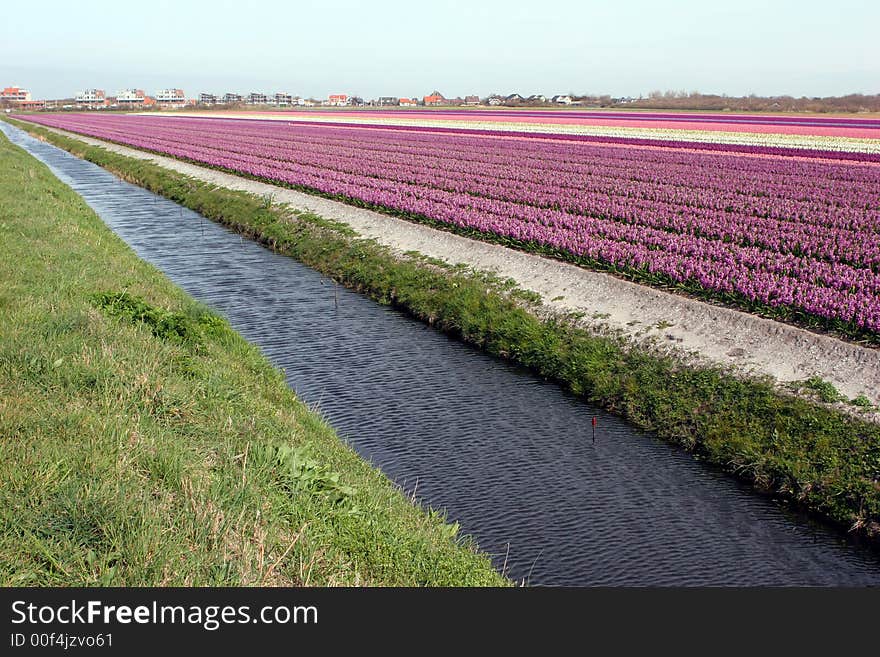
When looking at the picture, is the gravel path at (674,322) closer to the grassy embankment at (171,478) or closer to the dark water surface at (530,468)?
the dark water surface at (530,468)

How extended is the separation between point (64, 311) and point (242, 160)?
4074cm

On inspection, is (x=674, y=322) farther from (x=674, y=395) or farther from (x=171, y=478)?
(x=171, y=478)

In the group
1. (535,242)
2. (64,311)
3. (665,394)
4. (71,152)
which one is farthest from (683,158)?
(71,152)

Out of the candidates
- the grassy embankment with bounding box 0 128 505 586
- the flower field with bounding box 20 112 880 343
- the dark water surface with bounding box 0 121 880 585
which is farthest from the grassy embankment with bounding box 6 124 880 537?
the grassy embankment with bounding box 0 128 505 586

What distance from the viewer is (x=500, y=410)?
45.5 ft

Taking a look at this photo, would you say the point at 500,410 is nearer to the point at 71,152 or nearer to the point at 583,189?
the point at 583,189

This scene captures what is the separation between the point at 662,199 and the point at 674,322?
1512 centimetres

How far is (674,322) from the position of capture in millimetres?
16188

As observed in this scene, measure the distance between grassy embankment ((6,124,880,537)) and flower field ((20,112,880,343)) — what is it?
3166mm

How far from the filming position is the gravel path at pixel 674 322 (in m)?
13.3

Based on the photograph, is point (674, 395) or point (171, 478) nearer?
point (171, 478)

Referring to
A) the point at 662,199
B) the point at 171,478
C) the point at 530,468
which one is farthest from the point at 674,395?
the point at 662,199

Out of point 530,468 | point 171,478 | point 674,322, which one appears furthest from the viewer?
point 674,322

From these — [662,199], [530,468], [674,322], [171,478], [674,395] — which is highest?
[662,199]
